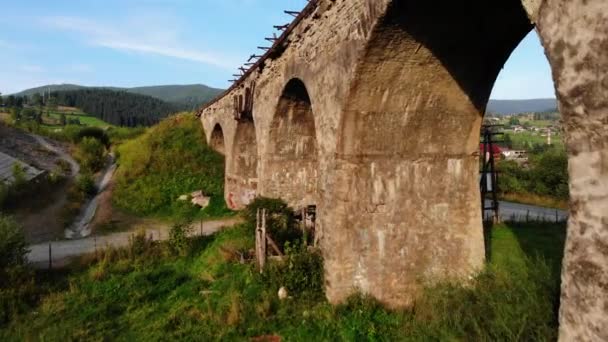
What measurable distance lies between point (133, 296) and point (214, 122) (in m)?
14.7

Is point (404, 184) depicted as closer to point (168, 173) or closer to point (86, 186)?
point (168, 173)

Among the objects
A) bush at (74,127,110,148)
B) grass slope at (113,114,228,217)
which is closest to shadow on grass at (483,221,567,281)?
grass slope at (113,114,228,217)

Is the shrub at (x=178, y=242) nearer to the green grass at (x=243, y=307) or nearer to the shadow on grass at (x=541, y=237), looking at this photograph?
the green grass at (x=243, y=307)

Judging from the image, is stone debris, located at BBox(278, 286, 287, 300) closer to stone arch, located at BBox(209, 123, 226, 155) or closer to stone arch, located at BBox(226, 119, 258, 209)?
stone arch, located at BBox(226, 119, 258, 209)

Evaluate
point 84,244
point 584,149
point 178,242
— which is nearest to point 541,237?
point 178,242

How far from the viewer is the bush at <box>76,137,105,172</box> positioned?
86.6ft

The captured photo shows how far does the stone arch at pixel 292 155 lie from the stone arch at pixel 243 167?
13.1ft

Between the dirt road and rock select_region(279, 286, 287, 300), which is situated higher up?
rock select_region(279, 286, 287, 300)

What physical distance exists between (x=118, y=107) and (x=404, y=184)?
10515 cm

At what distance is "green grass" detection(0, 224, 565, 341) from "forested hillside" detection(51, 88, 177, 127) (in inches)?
3448

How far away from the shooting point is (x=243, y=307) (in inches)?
290

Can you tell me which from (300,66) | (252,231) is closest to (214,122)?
(252,231)

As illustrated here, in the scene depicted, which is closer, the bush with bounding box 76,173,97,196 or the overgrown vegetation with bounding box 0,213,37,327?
the overgrown vegetation with bounding box 0,213,37,327

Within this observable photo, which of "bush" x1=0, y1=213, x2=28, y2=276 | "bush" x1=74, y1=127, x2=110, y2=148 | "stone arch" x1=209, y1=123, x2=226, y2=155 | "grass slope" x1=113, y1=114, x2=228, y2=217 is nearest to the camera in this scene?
"bush" x1=0, y1=213, x2=28, y2=276
